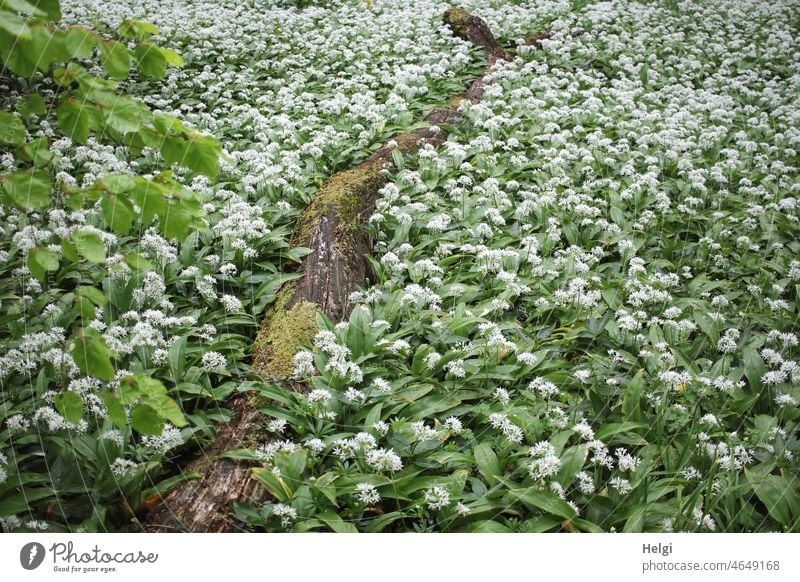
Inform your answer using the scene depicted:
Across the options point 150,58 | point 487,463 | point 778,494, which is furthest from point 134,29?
point 778,494

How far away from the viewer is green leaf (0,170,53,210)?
141 centimetres

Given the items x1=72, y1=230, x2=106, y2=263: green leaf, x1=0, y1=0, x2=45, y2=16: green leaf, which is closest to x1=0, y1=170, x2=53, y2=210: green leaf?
x1=72, y1=230, x2=106, y2=263: green leaf

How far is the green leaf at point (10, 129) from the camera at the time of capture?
1.43m

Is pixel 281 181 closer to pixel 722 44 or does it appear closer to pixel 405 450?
pixel 405 450

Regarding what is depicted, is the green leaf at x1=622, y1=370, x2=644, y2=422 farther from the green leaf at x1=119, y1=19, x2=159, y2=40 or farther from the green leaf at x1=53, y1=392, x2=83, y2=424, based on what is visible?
the green leaf at x1=119, y1=19, x2=159, y2=40

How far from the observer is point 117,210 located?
133 centimetres

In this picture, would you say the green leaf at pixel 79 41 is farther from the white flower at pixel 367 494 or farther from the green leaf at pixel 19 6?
the white flower at pixel 367 494

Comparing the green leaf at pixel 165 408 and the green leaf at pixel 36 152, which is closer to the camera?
the green leaf at pixel 165 408

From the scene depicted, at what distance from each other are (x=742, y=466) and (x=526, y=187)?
265cm

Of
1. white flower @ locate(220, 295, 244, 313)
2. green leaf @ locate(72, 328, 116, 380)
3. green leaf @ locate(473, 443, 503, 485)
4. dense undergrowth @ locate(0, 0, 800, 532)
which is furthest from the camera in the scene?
white flower @ locate(220, 295, 244, 313)

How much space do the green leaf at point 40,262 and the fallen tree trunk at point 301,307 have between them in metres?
0.91

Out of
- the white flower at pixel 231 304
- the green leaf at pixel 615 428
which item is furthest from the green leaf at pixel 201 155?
the green leaf at pixel 615 428

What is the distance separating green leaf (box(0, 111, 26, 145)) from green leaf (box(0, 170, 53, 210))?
5.0 inches

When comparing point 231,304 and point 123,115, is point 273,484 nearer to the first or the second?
point 231,304
